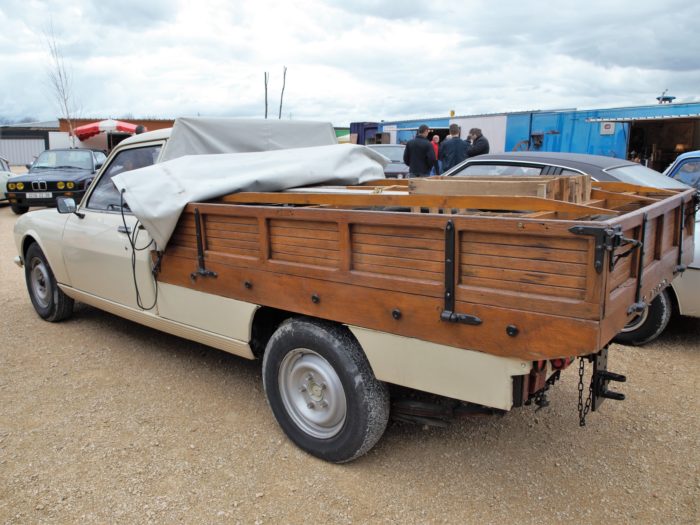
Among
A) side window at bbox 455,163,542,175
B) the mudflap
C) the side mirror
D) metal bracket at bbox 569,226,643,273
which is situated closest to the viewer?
metal bracket at bbox 569,226,643,273

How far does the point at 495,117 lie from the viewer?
1730 cm

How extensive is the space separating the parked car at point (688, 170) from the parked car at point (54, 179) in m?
10.9

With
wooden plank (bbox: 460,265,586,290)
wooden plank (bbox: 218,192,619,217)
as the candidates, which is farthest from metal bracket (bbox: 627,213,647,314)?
wooden plank (bbox: 460,265,586,290)

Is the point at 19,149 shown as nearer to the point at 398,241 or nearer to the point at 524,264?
the point at 398,241

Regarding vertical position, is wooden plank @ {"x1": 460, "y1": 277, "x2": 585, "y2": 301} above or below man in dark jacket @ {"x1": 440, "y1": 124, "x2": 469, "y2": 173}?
below

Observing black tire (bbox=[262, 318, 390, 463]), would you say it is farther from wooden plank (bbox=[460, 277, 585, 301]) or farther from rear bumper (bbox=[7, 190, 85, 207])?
rear bumper (bbox=[7, 190, 85, 207])

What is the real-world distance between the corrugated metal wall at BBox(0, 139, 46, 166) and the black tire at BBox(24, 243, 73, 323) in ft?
119

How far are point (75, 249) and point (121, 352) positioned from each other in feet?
3.13

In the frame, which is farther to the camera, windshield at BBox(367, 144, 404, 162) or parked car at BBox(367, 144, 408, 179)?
windshield at BBox(367, 144, 404, 162)

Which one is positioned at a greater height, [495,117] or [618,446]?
[495,117]

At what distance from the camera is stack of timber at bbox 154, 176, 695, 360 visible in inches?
84.0

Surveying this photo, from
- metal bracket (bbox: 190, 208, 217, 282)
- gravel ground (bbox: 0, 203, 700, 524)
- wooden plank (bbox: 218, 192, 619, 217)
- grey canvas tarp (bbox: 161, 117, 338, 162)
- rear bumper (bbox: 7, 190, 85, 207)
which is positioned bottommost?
gravel ground (bbox: 0, 203, 700, 524)

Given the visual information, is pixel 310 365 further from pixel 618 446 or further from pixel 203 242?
pixel 618 446

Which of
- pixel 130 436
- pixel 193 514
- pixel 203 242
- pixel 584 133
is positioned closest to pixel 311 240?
pixel 203 242
